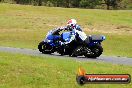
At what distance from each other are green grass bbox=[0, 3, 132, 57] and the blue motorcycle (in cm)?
1095

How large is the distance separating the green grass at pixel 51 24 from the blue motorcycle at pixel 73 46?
1095cm

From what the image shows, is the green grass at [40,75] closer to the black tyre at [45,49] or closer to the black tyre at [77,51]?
the black tyre at [77,51]

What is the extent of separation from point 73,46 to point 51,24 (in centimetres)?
3150

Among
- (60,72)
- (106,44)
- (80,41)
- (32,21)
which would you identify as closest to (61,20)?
(32,21)

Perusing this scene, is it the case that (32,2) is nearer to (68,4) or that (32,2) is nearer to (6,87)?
(68,4)

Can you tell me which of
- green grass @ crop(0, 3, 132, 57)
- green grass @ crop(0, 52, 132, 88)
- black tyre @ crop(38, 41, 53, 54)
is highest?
green grass @ crop(0, 52, 132, 88)

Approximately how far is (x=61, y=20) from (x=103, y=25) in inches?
240

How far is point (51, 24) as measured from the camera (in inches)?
2106

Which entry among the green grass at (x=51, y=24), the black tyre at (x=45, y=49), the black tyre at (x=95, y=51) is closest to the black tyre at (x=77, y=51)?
the black tyre at (x=95, y=51)

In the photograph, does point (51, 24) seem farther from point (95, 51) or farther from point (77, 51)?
point (95, 51)

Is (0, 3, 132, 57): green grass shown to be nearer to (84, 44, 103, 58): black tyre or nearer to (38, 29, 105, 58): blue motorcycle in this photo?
(38, 29, 105, 58): blue motorcycle

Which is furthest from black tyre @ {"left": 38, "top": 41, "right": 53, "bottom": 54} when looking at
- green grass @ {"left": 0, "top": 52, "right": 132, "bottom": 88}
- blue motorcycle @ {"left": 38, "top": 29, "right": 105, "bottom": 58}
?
green grass @ {"left": 0, "top": 52, "right": 132, "bottom": 88}

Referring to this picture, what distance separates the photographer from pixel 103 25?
5472 cm

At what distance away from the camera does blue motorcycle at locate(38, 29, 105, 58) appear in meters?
21.4
